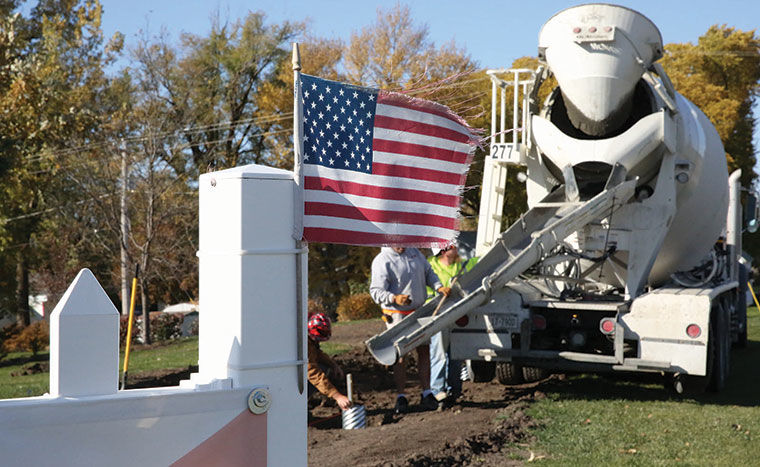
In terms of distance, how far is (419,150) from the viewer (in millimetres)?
4109

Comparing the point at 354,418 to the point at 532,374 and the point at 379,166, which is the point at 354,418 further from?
the point at 379,166

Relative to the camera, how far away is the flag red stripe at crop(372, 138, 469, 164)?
396 cm

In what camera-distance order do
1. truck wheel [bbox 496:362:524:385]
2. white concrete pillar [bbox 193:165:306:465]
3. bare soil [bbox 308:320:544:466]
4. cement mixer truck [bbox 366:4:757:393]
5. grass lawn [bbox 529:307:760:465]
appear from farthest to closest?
truck wheel [bbox 496:362:524:385] < cement mixer truck [bbox 366:4:757:393] < grass lawn [bbox 529:307:760:465] < bare soil [bbox 308:320:544:466] < white concrete pillar [bbox 193:165:306:465]

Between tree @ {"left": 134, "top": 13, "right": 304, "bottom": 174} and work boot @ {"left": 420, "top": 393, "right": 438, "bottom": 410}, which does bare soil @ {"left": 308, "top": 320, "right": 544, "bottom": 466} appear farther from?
tree @ {"left": 134, "top": 13, "right": 304, "bottom": 174}

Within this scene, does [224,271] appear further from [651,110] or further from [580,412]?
[651,110]

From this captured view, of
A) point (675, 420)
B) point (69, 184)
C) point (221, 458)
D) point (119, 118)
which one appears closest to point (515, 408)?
point (675, 420)

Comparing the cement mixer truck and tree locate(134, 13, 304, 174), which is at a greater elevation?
tree locate(134, 13, 304, 174)

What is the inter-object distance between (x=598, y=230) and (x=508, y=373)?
226 centimetres

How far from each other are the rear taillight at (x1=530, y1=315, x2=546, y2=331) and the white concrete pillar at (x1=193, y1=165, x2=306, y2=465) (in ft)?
22.4

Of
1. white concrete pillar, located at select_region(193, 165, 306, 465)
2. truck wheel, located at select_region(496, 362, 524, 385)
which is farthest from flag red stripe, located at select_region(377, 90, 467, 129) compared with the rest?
truck wheel, located at select_region(496, 362, 524, 385)

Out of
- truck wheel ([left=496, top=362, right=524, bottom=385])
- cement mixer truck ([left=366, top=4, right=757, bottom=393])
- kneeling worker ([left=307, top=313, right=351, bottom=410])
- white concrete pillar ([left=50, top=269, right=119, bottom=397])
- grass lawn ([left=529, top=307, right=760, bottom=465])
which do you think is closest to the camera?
white concrete pillar ([left=50, top=269, right=119, bottom=397])

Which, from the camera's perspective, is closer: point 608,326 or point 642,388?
point 608,326

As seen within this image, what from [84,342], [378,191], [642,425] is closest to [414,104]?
[378,191]

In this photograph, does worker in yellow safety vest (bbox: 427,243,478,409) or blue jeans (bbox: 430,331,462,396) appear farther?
blue jeans (bbox: 430,331,462,396)
